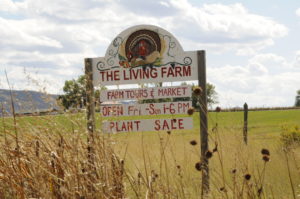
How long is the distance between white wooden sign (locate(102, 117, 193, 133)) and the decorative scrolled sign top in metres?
0.64

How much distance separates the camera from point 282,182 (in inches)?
298

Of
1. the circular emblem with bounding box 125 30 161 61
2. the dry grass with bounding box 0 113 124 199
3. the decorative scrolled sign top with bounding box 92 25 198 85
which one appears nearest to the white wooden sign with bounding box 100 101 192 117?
the decorative scrolled sign top with bounding box 92 25 198 85

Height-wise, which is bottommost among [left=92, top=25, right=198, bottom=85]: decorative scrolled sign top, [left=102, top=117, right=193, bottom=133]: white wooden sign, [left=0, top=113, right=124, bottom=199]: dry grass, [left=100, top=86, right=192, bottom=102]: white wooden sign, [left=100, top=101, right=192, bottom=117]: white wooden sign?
[left=0, top=113, right=124, bottom=199]: dry grass

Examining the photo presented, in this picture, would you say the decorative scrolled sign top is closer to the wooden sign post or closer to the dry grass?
the wooden sign post

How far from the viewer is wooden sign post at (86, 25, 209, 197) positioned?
7.45 meters

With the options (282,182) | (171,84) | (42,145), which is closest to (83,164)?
(42,145)

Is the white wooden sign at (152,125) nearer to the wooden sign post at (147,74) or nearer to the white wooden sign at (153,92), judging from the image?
the wooden sign post at (147,74)

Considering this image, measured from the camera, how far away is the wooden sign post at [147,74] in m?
7.45

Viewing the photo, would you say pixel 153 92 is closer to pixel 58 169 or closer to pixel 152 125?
pixel 152 125

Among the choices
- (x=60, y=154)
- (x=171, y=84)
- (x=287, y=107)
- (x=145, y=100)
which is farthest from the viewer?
(x=287, y=107)

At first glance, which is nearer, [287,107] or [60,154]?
[60,154]

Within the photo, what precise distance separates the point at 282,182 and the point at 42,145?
4.41 metres

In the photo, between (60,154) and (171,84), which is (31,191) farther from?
(171,84)

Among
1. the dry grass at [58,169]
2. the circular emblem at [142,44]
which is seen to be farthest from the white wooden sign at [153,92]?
the dry grass at [58,169]
